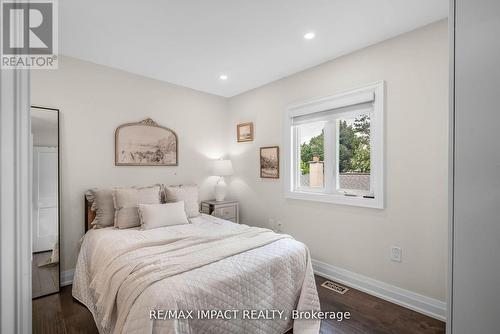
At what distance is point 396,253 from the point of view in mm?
2283

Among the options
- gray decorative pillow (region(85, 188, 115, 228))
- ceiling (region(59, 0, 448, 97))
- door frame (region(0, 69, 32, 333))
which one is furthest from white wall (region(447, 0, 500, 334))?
gray decorative pillow (region(85, 188, 115, 228))

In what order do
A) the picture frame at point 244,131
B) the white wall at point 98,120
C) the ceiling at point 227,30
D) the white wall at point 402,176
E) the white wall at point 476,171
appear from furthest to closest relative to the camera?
the picture frame at point 244,131 → the white wall at point 98,120 → the white wall at point 402,176 → the ceiling at point 227,30 → the white wall at point 476,171

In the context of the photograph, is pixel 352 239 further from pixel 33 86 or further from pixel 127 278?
pixel 33 86

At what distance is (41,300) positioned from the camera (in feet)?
7.62

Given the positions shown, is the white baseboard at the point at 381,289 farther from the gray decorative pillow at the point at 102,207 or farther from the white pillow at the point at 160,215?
the white pillow at the point at 160,215

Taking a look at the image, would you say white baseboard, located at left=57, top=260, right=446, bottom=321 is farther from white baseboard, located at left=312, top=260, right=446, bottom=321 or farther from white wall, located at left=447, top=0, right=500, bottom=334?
white wall, located at left=447, top=0, right=500, bottom=334

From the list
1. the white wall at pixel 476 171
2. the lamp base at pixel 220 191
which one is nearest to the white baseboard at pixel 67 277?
the lamp base at pixel 220 191

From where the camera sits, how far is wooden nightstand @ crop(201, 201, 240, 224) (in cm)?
352

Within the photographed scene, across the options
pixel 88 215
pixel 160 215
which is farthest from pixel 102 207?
pixel 160 215

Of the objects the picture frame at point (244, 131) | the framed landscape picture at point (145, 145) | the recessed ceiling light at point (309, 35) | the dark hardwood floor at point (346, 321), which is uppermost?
the recessed ceiling light at point (309, 35)

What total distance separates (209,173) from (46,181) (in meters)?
2.06

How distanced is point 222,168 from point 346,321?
8.27 ft

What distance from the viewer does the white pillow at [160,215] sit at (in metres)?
2.52

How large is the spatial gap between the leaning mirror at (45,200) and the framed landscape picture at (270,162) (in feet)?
8.06
